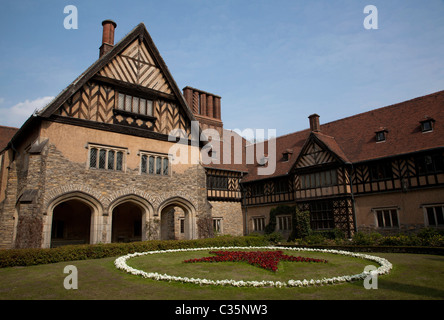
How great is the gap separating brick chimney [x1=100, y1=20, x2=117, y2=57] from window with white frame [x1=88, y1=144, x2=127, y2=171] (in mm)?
6633

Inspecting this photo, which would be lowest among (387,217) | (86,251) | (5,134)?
(86,251)

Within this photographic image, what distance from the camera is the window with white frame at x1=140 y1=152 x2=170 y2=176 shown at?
18.8 meters

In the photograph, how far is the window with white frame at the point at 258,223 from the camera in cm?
2865

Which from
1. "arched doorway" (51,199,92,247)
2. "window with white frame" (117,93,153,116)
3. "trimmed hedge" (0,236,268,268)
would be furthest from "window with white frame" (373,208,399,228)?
"arched doorway" (51,199,92,247)

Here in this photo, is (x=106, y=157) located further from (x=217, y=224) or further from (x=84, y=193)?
(x=217, y=224)

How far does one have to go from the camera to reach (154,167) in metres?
19.2

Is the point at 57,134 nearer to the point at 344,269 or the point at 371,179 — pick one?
the point at 344,269

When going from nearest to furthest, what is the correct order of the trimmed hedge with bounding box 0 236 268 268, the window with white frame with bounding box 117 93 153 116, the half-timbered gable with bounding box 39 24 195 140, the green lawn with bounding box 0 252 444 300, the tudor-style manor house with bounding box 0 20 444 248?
the green lawn with bounding box 0 252 444 300 → the trimmed hedge with bounding box 0 236 268 268 → the tudor-style manor house with bounding box 0 20 444 248 → the half-timbered gable with bounding box 39 24 195 140 → the window with white frame with bounding box 117 93 153 116

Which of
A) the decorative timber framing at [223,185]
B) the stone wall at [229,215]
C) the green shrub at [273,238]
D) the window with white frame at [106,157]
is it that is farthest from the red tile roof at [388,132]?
the window with white frame at [106,157]

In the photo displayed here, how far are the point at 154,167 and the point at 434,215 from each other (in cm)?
1705

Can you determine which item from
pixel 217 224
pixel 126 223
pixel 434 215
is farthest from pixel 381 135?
pixel 126 223

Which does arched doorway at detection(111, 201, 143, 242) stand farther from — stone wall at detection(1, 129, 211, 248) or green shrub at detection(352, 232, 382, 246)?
green shrub at detection(352, 232, 382, 246)
